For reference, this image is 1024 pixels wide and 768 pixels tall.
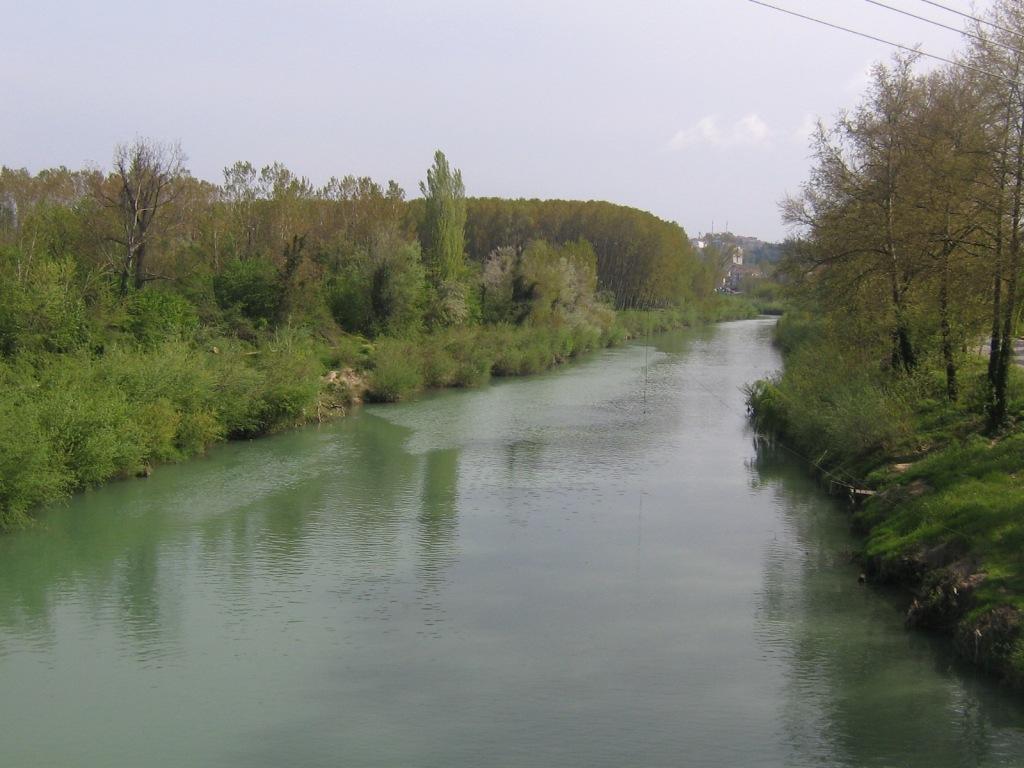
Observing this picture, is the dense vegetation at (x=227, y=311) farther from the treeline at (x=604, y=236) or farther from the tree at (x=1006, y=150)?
the tree at (x=1006, y=150)

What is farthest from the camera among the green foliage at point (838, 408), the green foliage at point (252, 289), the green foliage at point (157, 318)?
the green foliage at point (252, 289)

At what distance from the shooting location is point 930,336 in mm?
20578

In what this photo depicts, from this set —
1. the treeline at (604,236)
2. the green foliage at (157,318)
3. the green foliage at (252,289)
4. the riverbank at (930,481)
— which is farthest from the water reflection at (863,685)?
the treeline at (604,236)

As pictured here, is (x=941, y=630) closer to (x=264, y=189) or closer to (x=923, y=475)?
(x=923, y=475)

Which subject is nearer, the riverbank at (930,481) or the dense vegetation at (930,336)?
the riverbank at (930,481)

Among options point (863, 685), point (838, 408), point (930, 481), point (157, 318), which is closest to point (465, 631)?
point (863, 685)

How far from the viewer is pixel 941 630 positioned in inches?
444

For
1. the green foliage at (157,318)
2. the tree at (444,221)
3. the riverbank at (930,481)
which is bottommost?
the riverbank at (930,481)

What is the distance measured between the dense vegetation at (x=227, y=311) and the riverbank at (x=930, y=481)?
46.5ft

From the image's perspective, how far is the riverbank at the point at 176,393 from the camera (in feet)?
54.5

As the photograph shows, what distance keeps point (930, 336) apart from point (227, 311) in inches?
934

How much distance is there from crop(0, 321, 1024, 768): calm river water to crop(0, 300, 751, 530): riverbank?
88 cm

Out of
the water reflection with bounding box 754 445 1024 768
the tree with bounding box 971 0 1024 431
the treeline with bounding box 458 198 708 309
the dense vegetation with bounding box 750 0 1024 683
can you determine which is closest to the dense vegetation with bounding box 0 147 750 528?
the treeline with bounding box 458 198 708 309

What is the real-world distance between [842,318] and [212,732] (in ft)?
59.4
